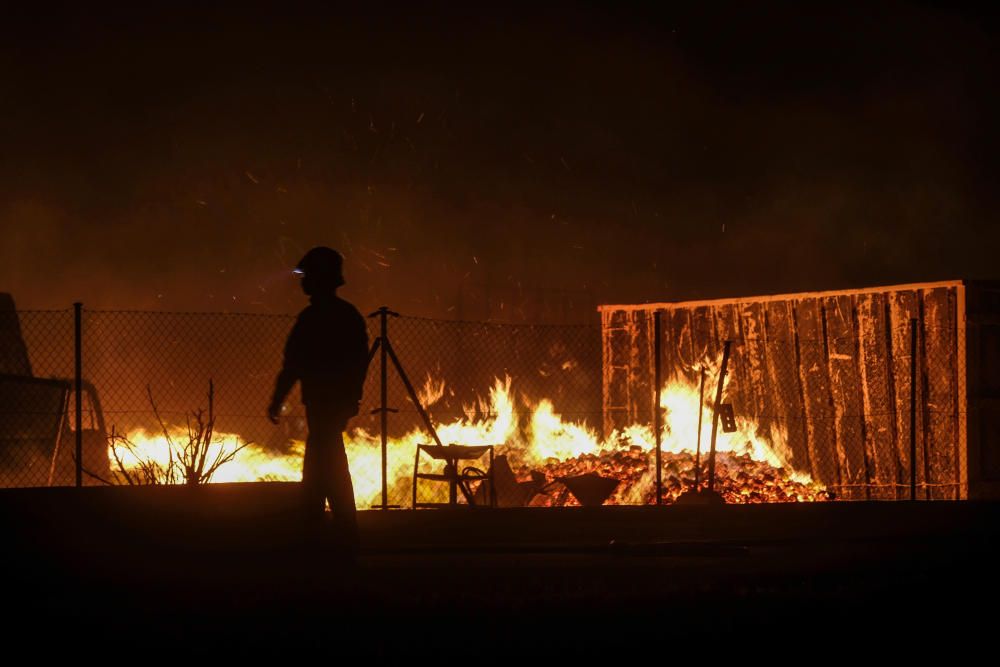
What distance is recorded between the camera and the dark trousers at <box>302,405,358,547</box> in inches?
283

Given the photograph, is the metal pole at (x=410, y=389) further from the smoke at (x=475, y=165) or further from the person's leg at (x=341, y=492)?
the smoke at (x=475, y=165)

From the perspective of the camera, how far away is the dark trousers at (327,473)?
7.20 m

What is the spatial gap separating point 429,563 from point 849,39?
2081 cm

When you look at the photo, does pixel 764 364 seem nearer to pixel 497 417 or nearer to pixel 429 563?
pixel 497 417

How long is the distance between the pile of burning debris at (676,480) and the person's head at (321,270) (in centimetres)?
743

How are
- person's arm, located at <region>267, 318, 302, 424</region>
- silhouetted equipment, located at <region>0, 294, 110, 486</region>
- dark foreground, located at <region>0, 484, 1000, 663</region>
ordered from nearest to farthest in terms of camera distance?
dark foreground, located at <region>0, 484, 1000, 663</region>, person's arm, located at <region>267, 318, 302, 424</region>, silhouetted equipment, located at <region>0, 294, 110, 486</region>

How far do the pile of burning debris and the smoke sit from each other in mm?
9614

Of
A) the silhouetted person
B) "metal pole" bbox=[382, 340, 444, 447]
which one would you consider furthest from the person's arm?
"metal pole" bbox=[382, 340, 444, 447]

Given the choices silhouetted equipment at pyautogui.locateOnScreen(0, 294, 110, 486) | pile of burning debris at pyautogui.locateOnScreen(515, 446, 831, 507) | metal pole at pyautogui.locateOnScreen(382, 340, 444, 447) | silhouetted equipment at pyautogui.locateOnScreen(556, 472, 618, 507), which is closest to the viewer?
metal pole at pyautogui.locateOnScreen(382, 340, 444, 447)

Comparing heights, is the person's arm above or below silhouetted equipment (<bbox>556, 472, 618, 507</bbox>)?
above

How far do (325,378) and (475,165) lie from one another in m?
19.3

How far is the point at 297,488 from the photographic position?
8211mm

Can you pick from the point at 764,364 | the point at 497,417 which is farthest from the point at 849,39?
the point at 497,417

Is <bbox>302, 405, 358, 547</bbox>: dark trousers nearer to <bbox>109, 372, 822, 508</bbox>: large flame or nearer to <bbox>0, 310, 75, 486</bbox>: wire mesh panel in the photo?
<bbox>0, 310, 75, 486</bbox>: wire mesh panel
